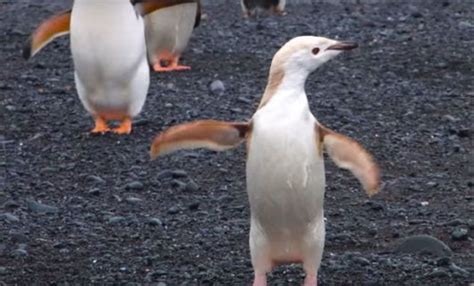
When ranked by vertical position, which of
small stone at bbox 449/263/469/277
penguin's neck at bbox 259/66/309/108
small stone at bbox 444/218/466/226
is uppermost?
penguin's neck at bbox 259/66/309/108

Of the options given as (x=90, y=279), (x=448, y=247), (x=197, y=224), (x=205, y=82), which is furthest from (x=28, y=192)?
(x=205, y=82)

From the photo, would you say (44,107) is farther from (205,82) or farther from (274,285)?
(274,285)

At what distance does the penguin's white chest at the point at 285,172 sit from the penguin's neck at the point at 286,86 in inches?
1.3

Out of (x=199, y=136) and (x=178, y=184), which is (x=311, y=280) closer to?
(x=199, y=136)

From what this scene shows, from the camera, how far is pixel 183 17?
1009cm

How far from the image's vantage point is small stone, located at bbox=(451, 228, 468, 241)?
5500mm

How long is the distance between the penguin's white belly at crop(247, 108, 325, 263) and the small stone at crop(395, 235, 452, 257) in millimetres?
785

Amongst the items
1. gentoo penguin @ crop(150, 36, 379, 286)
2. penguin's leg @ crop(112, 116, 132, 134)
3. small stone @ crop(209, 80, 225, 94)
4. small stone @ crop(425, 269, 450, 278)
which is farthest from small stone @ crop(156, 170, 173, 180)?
small stone @ crop(209, 80, 225, 94)

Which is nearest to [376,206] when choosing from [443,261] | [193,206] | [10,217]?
[193,206]

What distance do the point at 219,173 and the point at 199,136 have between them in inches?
87.3

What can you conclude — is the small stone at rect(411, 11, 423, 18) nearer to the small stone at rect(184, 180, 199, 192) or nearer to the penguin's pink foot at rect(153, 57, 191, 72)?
the penguin's pink foot at rect(153, 57, 191, 72)

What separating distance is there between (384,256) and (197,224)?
836 millimetres

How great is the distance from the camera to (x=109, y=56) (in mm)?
7395

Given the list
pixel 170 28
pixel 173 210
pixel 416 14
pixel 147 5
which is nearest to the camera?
pixel 173 210
